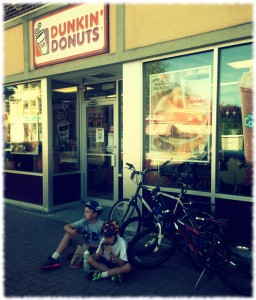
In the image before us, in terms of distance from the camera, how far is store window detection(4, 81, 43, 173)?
7.06 m

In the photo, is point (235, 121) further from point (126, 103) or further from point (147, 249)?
point (147, 249)

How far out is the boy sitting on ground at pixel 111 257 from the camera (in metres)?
3.67

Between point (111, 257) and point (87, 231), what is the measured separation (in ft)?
2.42

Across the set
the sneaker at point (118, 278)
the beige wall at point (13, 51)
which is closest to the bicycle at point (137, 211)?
the sneaker at point (118, 278)

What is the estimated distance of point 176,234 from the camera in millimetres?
3996

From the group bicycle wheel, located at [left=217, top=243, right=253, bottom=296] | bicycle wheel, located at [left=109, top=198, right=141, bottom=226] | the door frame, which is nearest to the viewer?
bicycle wheel, located at [left=217, top=243, right=253, bottom=296]

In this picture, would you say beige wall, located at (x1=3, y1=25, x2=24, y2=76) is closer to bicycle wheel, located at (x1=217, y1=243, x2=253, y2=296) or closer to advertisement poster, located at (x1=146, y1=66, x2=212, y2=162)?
advertisement poster, located at (x1=146, y1=66, x2=212, y2=162)

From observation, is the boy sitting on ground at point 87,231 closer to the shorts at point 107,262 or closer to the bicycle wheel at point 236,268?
the shorts at point 107,262

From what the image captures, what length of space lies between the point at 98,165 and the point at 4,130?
2810 mm

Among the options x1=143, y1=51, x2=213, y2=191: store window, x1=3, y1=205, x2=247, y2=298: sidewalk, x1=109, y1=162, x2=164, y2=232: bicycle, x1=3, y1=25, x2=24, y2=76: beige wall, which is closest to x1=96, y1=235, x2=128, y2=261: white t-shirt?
x1=3, y1=205, x2=247, y2=298: sidewalk

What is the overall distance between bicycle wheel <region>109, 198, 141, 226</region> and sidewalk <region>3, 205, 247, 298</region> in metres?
0.94

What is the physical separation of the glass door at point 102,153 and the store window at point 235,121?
2844 millimetres

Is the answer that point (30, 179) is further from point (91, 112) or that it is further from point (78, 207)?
point (91, 112)

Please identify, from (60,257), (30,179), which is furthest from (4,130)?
(60,257)
